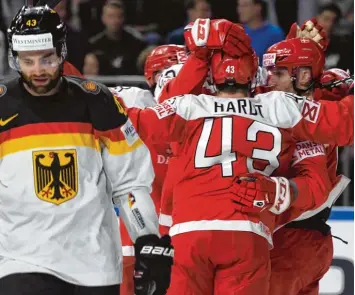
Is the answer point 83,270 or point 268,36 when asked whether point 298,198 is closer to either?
point 83,270

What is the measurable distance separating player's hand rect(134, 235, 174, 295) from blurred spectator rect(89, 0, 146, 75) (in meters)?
4.85

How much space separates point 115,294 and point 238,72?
139cm

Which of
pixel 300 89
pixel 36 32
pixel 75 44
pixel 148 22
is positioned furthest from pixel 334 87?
pixel 148 22

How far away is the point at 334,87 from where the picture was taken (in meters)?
5.42

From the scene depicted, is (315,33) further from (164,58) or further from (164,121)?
(164,121)

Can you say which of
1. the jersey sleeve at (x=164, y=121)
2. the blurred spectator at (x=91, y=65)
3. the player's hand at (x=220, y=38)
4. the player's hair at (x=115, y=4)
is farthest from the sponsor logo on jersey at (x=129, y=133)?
the player's hair at (x=115, y=4)

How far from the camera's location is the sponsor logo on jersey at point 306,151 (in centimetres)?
482

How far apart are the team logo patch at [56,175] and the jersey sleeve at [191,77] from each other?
56.5 inches

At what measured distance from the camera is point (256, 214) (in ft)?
14.9

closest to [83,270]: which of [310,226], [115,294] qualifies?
[115,294]

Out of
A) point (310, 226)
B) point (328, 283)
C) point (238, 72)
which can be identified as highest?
point (238, 72)

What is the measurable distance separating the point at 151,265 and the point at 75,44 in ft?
14.9

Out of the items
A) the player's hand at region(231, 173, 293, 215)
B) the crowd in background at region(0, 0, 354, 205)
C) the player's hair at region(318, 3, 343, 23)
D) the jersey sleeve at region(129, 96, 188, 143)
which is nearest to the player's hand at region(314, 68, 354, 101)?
the player's hand at region(231, 173, 293, 215)

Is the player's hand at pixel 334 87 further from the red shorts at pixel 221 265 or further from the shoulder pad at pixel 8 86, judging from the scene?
the shoulder pad at pixel 8 86
